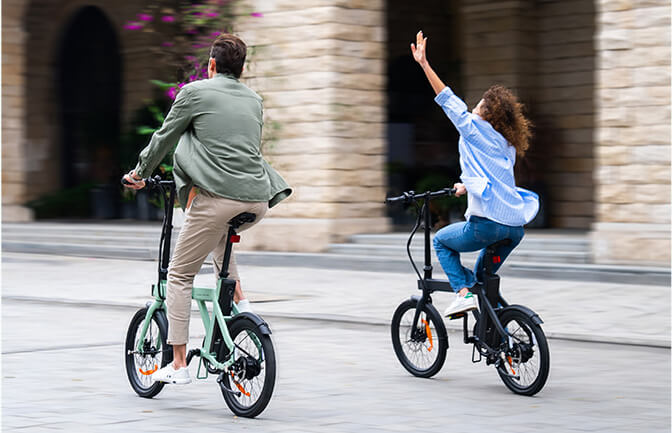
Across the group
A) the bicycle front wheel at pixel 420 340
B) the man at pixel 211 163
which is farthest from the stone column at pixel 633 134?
the man at pixel 211 163

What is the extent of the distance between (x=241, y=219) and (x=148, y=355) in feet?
3.58

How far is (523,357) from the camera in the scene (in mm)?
6766

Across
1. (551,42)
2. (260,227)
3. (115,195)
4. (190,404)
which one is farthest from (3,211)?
(190,404)

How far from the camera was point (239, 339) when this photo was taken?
6.19 m

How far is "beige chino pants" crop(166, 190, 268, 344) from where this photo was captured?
609 centimetres

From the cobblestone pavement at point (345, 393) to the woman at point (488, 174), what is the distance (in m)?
0.71

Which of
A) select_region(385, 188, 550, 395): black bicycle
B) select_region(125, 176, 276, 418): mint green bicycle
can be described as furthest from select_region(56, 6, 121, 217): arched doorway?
select_region(125, 176, 276, 418): mint green bicycle

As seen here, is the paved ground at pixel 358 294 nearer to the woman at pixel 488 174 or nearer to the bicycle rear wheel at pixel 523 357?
the woman at pixel 488 174

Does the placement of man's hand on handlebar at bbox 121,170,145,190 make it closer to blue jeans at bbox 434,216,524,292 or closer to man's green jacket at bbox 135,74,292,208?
man's green jacket at bbox 135,74,292,208

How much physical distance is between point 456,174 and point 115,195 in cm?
781

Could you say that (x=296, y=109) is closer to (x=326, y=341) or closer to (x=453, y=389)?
(x=326, y=341)

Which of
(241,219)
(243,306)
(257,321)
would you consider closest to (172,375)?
(243,306)

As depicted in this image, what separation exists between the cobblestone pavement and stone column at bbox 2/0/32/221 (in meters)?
13.2

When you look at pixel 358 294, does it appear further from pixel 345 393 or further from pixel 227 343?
pixel 227 343
